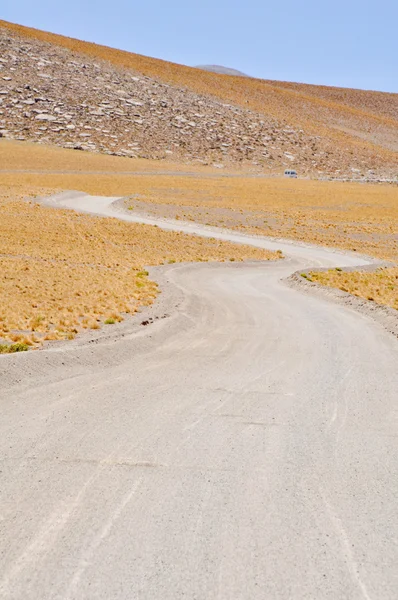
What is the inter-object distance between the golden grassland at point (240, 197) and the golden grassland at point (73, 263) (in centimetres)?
936

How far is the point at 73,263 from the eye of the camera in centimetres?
2948

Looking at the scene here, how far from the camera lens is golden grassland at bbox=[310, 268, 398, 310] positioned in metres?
22.2

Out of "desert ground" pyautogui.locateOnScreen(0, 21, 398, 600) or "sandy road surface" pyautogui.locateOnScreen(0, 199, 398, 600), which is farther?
"desert ground" pyautogui.locateOnScreen(0, 21, 398, 600)

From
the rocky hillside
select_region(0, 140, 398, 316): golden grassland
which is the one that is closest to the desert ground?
select_region(0, 140, 398, 316): golden grassland

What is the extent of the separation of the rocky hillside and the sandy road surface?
313 ft

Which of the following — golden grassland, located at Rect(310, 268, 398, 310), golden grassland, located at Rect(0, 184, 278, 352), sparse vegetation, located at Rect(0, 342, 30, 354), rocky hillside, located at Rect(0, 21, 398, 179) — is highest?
rocky hillside, located at Rect(0, 21, 398, 179)

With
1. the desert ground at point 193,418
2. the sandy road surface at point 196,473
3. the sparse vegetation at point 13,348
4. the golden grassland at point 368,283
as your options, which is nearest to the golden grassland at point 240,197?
the golden grassland at point 368,283

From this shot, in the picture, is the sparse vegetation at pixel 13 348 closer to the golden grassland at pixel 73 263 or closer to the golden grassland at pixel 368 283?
the golden grassland at pixel 73 263

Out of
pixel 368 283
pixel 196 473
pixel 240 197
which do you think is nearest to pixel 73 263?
pixel 368 283

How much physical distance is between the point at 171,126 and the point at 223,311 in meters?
100

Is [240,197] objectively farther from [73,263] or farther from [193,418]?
[193,418]

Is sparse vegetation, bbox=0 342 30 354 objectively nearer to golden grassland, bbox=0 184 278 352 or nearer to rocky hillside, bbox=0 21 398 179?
golden grassland, bbox=0 184 278 352

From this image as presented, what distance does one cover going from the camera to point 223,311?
1842cm

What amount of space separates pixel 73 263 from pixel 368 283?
1347 cm
